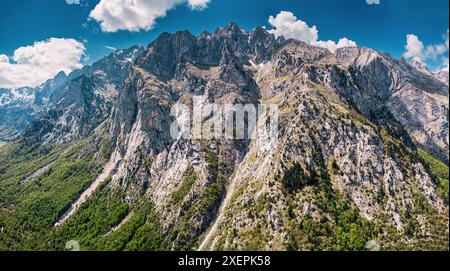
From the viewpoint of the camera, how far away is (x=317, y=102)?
19362 cm

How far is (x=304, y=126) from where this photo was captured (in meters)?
176

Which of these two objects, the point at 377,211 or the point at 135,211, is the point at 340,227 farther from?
the point at 135,211

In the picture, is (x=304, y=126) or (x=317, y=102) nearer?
(x=304, y=126)

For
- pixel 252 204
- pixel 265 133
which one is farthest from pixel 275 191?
pixel 265 133

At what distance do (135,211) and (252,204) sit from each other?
82834mm

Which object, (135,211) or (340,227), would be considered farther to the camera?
(135,211)

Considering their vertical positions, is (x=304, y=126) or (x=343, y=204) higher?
(x=304, y=126)

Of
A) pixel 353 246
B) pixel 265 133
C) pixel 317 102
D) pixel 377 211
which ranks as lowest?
pixel 353 246

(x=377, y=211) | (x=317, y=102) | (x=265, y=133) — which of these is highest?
(x=317, y=102)
